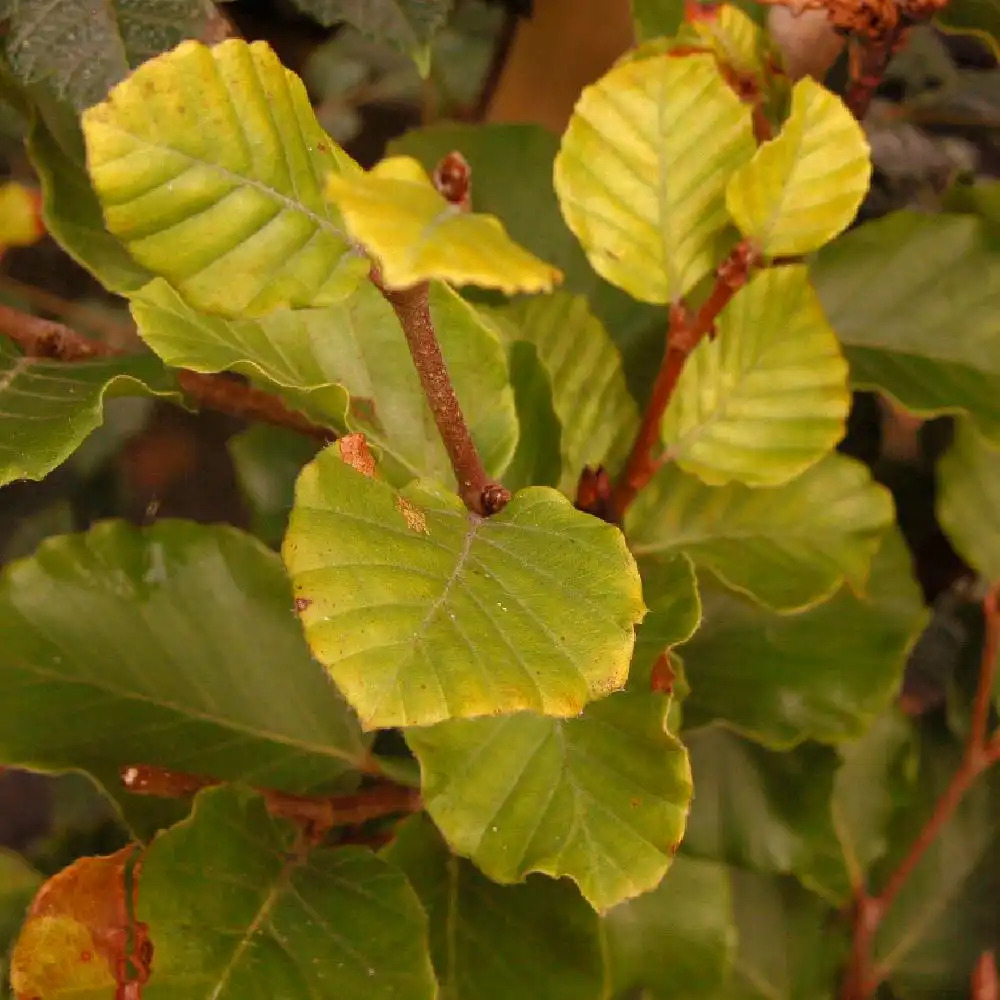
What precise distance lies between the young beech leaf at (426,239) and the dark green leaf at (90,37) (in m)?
0.30

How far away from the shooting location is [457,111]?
92 centimetres

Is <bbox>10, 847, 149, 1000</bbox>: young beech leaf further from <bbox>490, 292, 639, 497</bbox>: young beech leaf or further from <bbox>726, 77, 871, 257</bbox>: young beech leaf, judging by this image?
<bbox>726, 77, 871, 257</bbox>: young beech leaf

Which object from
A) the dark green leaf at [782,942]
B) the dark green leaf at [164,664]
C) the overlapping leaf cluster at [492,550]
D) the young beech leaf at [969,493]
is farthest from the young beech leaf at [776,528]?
the dark green leaf at [782,942]

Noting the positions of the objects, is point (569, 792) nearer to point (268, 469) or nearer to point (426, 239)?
point (426, 239)

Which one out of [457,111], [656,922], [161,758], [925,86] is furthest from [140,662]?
[925,86]

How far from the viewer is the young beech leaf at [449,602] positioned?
0.28 m

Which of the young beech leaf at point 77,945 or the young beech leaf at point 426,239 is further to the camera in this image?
the young beech leaf at point 77,945

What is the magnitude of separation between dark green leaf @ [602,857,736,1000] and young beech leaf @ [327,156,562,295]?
1.59ft

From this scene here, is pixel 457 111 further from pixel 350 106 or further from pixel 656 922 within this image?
pixel 656 922

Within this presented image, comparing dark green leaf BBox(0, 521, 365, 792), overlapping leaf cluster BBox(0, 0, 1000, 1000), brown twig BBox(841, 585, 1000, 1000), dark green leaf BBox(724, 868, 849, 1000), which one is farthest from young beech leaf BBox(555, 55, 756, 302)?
dark green leaf BBox(724, 868, 849, 1000)

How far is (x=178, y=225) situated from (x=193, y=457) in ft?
2.51

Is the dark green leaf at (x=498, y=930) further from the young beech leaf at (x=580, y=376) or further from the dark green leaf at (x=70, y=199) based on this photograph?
the dark green leaf at (x=70, y=199)

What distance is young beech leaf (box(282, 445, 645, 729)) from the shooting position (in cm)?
28

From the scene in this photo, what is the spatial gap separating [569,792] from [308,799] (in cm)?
18
